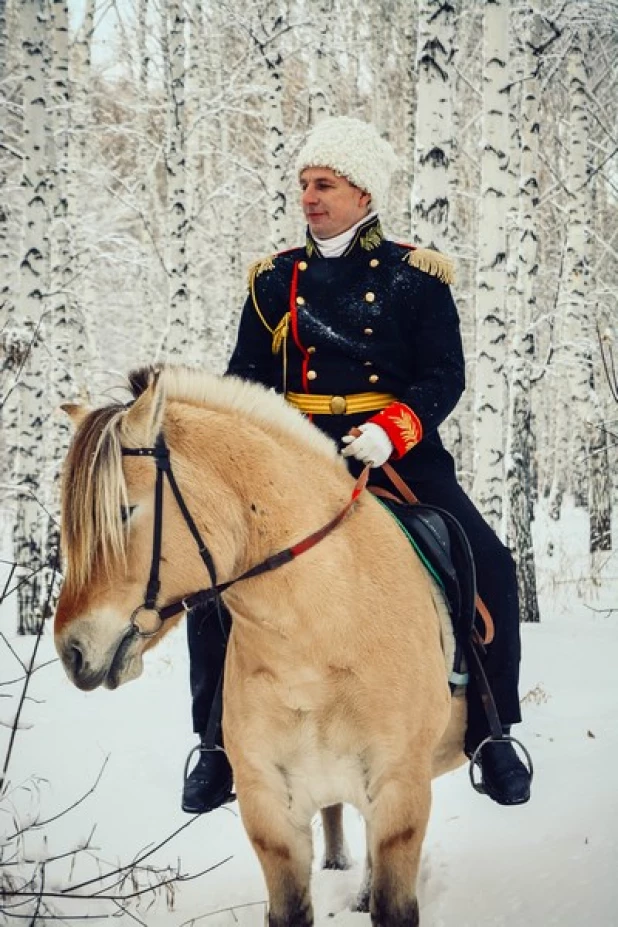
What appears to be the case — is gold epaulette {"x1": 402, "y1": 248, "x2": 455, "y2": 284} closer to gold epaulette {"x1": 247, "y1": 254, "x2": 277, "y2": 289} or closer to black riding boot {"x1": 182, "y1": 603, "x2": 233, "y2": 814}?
gold epaulette {"x1": 247, "y1": 254, "x2": 277, "y2": 289}

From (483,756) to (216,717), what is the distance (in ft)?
3.64

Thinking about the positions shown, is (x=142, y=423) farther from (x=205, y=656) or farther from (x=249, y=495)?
(x=205, y=656)

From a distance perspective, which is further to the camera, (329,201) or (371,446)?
(329,201)

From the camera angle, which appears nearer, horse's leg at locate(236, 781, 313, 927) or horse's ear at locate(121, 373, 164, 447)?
horse's ear at locate(121, 373, 164, 447)

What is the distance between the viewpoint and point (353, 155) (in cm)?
310

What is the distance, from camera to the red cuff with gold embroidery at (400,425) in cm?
276

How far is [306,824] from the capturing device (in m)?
2.54

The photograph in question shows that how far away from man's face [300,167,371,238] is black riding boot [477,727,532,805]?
87.6 inches

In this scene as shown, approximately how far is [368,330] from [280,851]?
193 cm

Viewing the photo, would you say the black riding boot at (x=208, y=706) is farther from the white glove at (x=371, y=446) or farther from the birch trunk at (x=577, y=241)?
the birch trunk at (x=577, y=241)

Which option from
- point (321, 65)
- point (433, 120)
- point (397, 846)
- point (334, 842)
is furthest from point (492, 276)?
point (397, 846)

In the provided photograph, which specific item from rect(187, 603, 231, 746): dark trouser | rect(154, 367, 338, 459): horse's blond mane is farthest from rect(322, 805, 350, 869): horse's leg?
rect(154, 367, 338, 459): horse's blond mane

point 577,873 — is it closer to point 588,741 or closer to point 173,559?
point 588,741

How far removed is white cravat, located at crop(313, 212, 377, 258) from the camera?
3.20 metres
